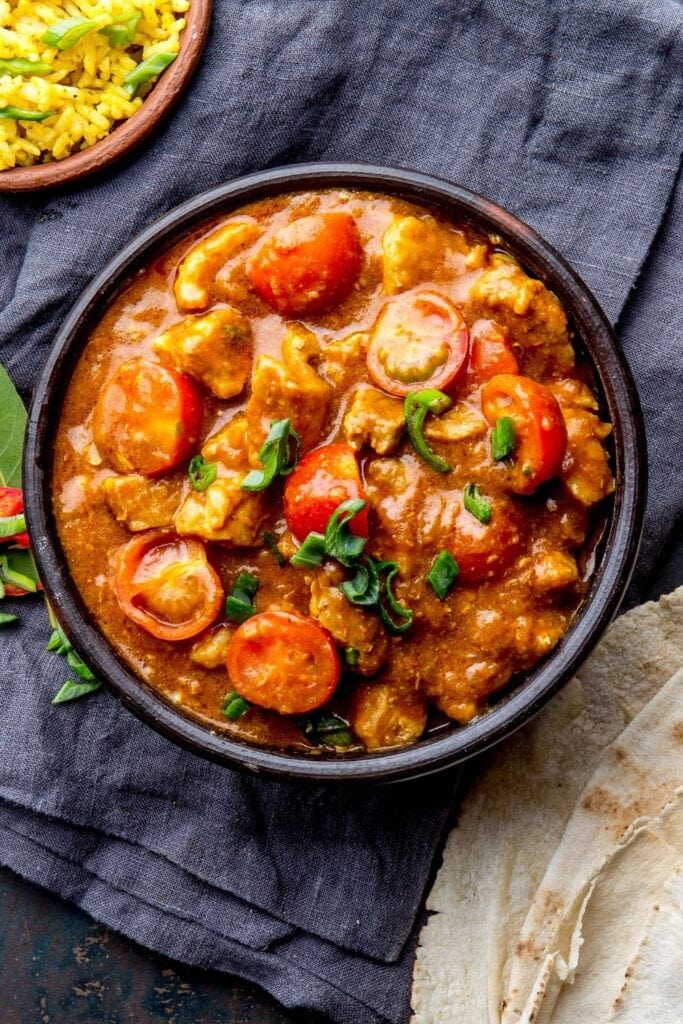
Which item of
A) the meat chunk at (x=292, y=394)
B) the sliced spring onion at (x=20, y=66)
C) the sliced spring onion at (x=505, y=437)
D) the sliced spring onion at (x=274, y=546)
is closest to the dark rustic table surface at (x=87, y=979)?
the sliced spring onion at (x=274, y=546)

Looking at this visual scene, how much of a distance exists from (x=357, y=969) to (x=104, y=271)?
2.55 metres

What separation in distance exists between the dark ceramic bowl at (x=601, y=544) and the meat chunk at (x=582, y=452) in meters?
0.08

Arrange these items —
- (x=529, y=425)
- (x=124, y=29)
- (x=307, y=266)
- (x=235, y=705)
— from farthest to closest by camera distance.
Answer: (x=124, y=29), (x=235, y=705), (x=307, y=266), (x=529, y=425)

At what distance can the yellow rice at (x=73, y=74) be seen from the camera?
4066 mm

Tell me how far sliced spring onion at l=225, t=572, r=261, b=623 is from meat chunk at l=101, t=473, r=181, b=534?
279 mm

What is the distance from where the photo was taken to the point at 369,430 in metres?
3.24

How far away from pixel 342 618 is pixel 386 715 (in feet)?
1.16

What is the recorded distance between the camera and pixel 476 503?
321cm

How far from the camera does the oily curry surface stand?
3.21m

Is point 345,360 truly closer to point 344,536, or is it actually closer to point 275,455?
point 275,455

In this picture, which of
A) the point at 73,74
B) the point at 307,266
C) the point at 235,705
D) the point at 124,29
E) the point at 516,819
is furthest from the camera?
the point at 73,74

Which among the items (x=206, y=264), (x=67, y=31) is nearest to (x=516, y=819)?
(x=206, y=264)

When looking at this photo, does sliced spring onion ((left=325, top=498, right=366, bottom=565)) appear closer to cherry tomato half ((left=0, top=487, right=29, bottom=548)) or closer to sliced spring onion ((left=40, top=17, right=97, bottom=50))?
cherry tomato half ((left=0, top=487, right=29, bottom=548))

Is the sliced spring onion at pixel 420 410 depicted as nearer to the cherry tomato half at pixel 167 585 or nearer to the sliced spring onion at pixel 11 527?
the cherry tomato half at pixel 167 585
